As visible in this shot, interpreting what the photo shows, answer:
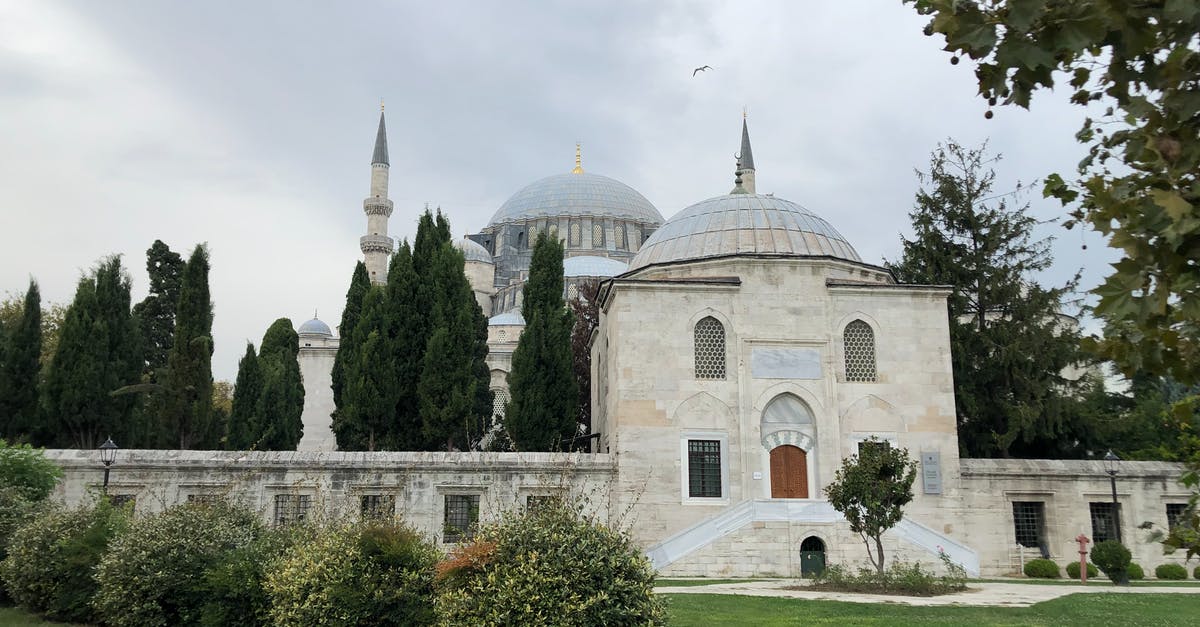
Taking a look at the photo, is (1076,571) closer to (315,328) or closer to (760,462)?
(760,462)

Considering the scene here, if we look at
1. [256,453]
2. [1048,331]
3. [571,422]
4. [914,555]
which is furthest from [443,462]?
[1048,331]

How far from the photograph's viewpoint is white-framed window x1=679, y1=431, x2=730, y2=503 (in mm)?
20359

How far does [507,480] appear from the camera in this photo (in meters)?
20.1

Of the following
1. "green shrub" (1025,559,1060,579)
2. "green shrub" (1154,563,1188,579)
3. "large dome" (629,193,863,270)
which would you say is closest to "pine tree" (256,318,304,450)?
"large dome" (629,193,863,270)

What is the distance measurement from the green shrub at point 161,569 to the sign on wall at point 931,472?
49.4 ft

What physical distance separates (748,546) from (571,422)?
7.19m

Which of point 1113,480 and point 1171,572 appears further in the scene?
point 1113,480

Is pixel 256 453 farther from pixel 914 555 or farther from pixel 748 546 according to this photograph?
pixel 914 555

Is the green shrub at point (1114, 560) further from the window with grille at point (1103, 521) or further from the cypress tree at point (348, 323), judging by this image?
the cypress tree at point (348, 323)

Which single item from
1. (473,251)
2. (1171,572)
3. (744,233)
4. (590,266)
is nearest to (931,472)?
(1171,572)

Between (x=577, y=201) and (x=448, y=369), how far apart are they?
3699 centimetres

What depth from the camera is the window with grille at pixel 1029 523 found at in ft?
68.8

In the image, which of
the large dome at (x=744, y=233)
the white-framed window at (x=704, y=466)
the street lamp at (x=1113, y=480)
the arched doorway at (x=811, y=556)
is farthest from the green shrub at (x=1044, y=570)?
the large dome at (x=744, y=233)

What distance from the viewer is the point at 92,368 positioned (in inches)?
942
